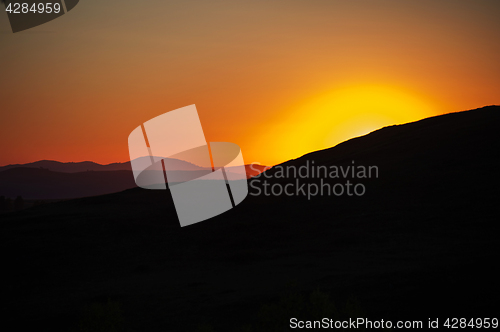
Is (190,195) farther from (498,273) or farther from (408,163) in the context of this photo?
(498,273)

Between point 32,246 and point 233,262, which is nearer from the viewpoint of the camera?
point 233,262

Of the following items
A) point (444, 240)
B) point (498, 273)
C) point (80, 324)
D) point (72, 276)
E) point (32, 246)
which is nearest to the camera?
point (80, 324)

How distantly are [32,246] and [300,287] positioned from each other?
24364 millimetres

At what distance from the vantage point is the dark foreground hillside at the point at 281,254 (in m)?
14.9

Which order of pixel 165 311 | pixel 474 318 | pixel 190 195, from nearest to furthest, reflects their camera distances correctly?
pixel 474 318 → pixel 165 311 → pixel 190 195

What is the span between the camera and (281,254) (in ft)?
90.4

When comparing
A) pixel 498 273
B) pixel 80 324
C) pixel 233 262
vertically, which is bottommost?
pixel 233 262

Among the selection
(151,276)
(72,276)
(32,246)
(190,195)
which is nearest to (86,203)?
(190,195)

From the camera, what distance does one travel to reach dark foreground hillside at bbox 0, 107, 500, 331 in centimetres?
1487

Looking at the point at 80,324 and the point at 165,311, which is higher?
the point at 80,324

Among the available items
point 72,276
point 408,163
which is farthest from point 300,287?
point 408,163

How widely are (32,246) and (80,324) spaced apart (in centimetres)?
2410

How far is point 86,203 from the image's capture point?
50375 mm

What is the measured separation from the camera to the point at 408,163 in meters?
44.9
